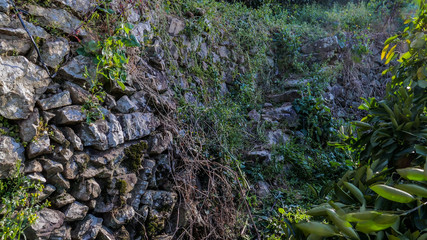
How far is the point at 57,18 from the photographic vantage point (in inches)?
84.7

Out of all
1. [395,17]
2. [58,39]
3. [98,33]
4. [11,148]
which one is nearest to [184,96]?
[98,33]

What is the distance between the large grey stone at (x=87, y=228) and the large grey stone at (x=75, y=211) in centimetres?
4

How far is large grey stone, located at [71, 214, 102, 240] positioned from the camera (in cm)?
193

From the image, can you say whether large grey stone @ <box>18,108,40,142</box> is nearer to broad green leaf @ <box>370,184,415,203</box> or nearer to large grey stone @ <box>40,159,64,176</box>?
large grey stone @ <box>40,159,64,176</box>

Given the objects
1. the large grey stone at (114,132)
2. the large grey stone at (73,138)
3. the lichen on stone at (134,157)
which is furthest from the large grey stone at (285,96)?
the large grey stone at (73,138)

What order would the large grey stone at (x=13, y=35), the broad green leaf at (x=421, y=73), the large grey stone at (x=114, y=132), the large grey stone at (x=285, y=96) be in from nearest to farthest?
the broad green leaf at (x=421, y=73)
the large grey stone at (x=13, y=35)
the large grey stone at (x=114, y=132)
the large grey stone at (x=285, y=96)

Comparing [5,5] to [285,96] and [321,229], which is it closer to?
[321,229]

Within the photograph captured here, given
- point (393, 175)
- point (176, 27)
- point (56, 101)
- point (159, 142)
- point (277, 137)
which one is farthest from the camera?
point (277, 137)

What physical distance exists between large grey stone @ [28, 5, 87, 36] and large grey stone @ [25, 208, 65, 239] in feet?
4.04

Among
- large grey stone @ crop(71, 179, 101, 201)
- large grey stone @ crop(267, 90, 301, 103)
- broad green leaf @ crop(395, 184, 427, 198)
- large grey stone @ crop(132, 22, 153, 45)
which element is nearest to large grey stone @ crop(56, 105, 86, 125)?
large grey stone @ crop(71, 179, 101, 201)

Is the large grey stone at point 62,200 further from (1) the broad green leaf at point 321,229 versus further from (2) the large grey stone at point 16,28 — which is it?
(1) the broad green leaf at point 321,229

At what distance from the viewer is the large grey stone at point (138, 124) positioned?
237 cm

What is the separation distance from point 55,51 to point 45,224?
1.12 metres

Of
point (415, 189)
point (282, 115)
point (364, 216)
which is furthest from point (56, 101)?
point (282, 115)
